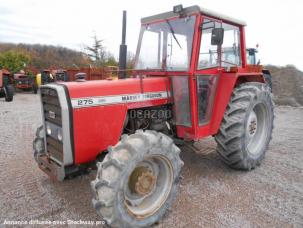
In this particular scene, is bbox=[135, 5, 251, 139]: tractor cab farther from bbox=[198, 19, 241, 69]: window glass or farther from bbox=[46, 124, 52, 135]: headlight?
bbox=[46, 124, 52, 135]: headlight

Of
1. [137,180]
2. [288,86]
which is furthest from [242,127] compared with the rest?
[288,86]

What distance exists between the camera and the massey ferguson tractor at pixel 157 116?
300 centimetres

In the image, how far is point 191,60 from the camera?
3.76 meters

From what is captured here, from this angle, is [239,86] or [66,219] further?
[239,86]

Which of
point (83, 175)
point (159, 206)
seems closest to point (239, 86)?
point (159, 206)

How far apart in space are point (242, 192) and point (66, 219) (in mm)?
2270

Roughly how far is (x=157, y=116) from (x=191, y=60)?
89 centimetres

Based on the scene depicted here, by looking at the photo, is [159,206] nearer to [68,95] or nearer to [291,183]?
[68,95]

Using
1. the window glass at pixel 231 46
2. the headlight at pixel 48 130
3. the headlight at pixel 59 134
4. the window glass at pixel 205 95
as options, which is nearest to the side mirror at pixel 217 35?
the window glass at pixel 205 95

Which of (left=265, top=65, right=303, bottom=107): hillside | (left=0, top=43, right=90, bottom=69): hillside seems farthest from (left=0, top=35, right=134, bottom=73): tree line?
(left=265, top=65, right=303, bottom=107): hillside

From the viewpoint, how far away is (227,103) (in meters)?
4.32

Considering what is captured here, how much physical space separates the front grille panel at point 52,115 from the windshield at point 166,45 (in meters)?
1.54

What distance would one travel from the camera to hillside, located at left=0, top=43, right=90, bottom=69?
3456cm

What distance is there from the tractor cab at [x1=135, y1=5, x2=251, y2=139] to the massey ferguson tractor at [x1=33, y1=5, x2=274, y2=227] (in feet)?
0.05
